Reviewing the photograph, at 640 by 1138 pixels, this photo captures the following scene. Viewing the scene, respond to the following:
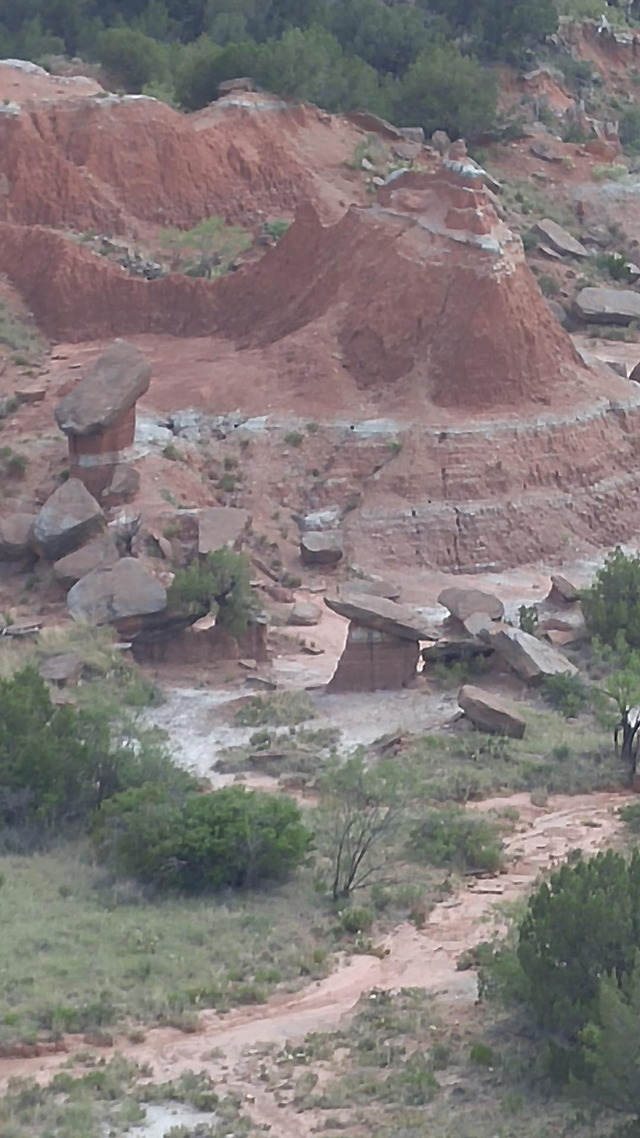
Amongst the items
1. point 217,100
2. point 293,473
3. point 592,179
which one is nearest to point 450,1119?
point 293,473

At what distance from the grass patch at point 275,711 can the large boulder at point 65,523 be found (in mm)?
5028

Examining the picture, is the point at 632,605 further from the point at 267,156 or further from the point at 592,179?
the point at 592,179

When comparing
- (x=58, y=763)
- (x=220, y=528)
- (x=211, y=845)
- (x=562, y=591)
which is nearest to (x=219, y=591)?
(x=220, y=528)

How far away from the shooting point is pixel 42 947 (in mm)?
15727

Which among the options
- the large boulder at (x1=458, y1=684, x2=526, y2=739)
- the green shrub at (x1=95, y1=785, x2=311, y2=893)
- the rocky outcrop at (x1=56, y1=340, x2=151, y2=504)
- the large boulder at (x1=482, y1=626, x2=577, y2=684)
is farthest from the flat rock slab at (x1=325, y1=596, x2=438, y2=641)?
the green shrub at (x1=95, y1=785, x2=311, y2=893)

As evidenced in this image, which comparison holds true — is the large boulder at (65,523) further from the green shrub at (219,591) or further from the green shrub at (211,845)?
the green shrub at (211,845)

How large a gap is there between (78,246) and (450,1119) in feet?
91.9

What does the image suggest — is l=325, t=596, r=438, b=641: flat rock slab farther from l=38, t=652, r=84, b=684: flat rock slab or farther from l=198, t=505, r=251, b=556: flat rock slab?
l=38, t=652, r=84, b=684: flat rock slab

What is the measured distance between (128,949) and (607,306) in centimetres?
2987

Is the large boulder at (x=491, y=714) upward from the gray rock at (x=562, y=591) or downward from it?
upward

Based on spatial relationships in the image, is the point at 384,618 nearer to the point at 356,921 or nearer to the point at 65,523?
the point at 65,523

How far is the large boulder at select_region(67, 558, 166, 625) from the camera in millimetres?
25391

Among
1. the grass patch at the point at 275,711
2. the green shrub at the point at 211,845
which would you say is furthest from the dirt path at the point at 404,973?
the grass patch at the point at 275,711

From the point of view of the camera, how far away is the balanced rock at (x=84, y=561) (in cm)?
2709
